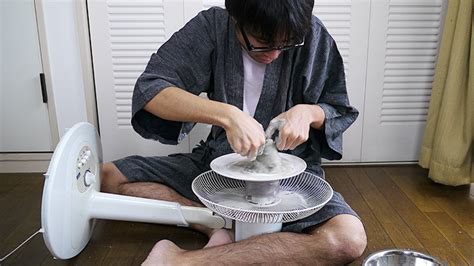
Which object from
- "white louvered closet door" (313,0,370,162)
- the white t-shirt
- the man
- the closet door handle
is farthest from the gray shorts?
"white louvered closet door" (313,0,370,162)

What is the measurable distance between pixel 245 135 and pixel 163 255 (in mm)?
362

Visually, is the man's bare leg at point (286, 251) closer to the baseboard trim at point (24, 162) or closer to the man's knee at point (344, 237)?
the man's knee at point (344, 237)

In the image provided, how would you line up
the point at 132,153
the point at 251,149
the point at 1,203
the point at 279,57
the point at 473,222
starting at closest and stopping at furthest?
the point at 251,149
the point at 279,57
the point at 473,222
the point at 1,203
the point at 132,153

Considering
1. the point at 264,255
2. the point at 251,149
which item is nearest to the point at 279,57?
the point at 251,149

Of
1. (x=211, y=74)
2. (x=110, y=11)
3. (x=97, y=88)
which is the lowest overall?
(x=97, y=88)

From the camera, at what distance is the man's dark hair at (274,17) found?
103 centimetres

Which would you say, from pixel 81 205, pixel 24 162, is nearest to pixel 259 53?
pixel 81 205

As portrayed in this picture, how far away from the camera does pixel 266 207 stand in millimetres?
1098

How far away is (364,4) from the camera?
1684 millimetres

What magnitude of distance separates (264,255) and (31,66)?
1.09 metres

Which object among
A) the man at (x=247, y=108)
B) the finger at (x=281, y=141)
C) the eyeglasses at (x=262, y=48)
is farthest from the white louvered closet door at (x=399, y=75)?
the finger at (x=281, y=141)

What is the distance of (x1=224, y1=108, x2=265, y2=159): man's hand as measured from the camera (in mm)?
1010

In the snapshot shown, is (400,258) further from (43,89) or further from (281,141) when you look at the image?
(43,89)

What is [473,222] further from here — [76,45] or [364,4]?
[76,45]
